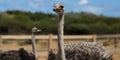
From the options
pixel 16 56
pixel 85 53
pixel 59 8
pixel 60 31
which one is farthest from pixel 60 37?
pixel 16 56

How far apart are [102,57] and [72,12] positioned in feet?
108

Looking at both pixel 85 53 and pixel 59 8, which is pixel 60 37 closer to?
pixel 59 8

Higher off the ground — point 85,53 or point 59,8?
point 59,8

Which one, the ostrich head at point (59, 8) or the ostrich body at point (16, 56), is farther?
the ostrich body at point (16, 56)

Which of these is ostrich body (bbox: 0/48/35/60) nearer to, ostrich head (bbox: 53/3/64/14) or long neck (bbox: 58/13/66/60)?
long neck (bbox: 58/13/66/60)

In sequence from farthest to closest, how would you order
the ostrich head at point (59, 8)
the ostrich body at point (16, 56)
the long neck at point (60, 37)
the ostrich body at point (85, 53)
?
the ostrich body at point (16, 56) < the ostrich body at point (85, 53) < the long neck at point (60, 37) < the ostrich head at point (59, 8)

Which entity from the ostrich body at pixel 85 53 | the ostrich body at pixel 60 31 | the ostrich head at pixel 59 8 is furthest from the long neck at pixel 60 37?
the ostrich body at pixel 85 53

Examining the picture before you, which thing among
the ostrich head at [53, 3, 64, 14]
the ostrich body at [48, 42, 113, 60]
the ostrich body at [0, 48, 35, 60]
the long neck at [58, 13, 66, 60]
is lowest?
the ostrich body at [0, 48, 35, 60]

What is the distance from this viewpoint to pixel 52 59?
28.3ft

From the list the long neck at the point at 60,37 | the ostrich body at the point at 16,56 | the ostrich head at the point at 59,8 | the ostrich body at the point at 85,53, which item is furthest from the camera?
the ostrich body at the point at 16,56

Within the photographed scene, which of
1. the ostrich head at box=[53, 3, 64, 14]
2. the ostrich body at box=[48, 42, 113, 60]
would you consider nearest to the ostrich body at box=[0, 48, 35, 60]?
the ostrich body at box=[48, 42, 113, 60]

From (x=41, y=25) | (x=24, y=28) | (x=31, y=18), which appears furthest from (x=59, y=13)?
(x=31, y=18)

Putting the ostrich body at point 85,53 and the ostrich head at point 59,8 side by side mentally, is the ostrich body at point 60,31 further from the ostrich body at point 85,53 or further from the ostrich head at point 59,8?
the ostrich body at point 85,53

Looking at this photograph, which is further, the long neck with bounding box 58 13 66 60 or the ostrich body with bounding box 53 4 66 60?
the long neck with bounding box 58 13 66 60
